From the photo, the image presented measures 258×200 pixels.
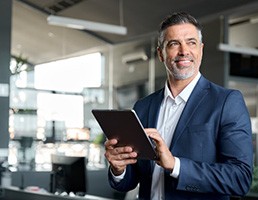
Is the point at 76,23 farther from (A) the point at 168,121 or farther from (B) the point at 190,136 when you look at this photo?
(B) the point at 190,136

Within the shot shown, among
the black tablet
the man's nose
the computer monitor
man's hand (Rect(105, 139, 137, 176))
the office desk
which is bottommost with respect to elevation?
the office desk

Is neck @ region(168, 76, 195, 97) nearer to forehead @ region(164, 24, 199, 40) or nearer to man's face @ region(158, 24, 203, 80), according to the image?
man's face @ region(158, 24, 203, 80)

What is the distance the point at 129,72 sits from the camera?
1127cm

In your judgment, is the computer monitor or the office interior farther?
the office interior

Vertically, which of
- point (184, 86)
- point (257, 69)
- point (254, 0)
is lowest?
point (184, 86)

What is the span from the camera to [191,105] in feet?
5.96

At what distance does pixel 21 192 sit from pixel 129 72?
6.18 meters

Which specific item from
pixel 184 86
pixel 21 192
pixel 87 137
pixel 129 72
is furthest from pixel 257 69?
pixel 184 86

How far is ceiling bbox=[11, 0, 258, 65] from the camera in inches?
375

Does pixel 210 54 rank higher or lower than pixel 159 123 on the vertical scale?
higher

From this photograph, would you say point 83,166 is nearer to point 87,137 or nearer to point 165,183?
point 165,183

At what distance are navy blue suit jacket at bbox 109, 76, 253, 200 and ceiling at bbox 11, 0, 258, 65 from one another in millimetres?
7568

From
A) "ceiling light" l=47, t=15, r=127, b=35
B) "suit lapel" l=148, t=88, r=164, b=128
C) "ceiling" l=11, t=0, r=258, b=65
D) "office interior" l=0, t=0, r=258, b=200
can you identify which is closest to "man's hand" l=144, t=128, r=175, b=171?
"suit lapel" l=148, t=88, r=164, b=128

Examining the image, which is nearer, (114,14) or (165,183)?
(165,183)
